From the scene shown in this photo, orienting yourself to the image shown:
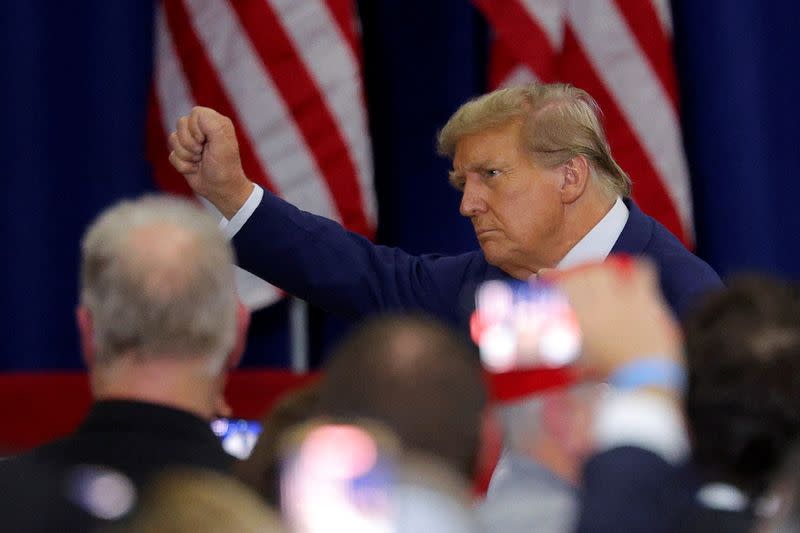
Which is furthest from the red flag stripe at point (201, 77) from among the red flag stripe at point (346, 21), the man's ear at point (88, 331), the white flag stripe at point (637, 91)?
the man's ear at point (88, 331)

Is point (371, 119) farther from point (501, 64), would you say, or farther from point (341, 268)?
point (341, 268)

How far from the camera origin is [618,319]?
3.82ft

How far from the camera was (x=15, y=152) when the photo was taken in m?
3.65

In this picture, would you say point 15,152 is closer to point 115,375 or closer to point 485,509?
point 115,375

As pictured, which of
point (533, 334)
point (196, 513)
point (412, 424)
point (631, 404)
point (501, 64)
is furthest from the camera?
point (501, 64)

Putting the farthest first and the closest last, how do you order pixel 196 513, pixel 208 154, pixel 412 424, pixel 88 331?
1. pixel 208 154
2. pixel 88 331
3. pixel 412 424
4. pixel 196 513

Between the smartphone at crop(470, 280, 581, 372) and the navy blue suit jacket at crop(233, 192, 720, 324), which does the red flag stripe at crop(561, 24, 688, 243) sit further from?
the smartphone at crop(470, 280, 581, 372)

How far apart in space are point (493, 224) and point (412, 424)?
4.74 ft

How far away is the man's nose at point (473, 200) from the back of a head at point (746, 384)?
4.51ft

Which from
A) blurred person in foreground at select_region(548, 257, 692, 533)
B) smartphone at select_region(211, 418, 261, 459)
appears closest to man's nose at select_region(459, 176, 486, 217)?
smartphone at select_region(211, 418, 261, 459)

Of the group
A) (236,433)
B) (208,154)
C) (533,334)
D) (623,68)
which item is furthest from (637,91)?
(533,334)

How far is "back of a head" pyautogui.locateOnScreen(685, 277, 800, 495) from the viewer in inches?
41.3

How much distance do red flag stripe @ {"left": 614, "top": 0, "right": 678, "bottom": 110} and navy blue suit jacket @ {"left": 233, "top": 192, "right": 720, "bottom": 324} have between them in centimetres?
100

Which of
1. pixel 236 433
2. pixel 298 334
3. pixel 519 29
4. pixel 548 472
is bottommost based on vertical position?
pixel 298 334
